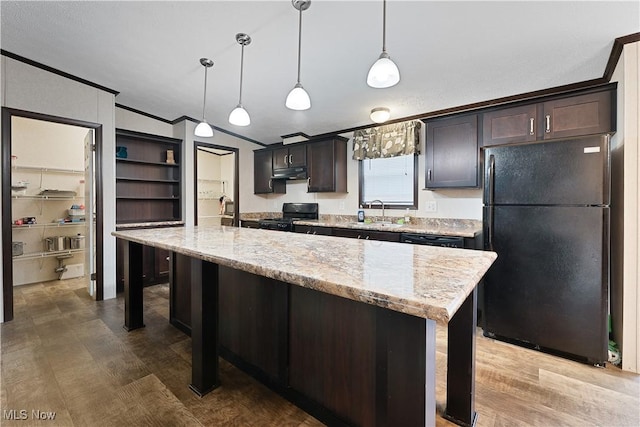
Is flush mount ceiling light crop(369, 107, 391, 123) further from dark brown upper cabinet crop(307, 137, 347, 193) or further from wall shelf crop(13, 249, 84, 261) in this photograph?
wall shelf crop(13, 249, 84, 261)

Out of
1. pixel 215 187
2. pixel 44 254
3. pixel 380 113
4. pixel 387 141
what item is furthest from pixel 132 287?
pixel 215 187

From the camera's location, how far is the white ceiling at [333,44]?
1.81 metres

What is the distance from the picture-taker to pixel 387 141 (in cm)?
368

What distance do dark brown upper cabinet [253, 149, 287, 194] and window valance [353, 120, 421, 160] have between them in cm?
159

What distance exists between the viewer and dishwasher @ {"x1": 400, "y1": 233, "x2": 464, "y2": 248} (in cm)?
268

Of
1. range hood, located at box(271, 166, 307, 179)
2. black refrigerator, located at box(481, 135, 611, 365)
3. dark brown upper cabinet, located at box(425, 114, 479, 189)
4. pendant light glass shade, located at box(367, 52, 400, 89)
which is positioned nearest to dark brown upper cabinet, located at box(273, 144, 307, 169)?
range hood, located at box(271, 166, 307, 179)

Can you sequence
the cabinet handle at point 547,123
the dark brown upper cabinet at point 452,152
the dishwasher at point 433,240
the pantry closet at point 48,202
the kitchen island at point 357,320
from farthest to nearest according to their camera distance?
the pantry closet at point 48,202 → the dark brown upper cabinet at point 452,152 → the dishwasher at point 433,240 → the cabinet handle at point 547,123 → the kitchen island at point 357,320

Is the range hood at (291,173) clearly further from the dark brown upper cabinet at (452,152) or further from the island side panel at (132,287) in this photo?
the island side panel at (132,287)

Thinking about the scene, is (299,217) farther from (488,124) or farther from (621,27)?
(621,27)

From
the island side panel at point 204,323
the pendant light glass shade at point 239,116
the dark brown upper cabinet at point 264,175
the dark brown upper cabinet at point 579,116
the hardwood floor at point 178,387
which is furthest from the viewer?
the dark brown upper cabinet at point 264,175

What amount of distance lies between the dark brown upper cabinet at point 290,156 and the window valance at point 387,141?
2.84 feet

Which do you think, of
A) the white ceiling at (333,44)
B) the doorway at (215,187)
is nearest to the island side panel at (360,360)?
the white ceiling at (333,44)

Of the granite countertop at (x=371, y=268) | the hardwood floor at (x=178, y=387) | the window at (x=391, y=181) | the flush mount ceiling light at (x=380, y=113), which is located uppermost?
the flush mount ceiling light at (x=380, y=113)

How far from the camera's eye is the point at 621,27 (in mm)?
1804
